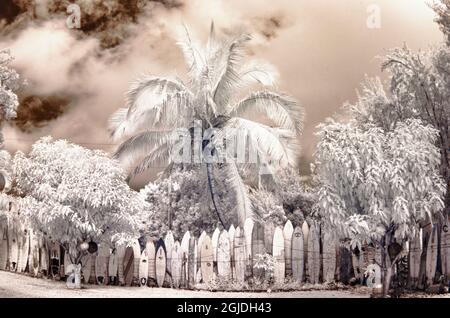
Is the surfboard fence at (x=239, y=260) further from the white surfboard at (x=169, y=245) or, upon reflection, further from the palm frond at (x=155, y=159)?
the palm frond at (x=155, y=159)

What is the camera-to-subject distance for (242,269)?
45.1ft

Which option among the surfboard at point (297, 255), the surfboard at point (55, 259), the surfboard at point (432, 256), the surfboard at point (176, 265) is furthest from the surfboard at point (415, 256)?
the surfboard at point (55, 259)

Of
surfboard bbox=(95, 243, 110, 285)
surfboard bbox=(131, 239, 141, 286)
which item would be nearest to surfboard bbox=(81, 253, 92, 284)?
surfboard bbox=(95, 243, 110, 285)

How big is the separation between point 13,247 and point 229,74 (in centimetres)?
689

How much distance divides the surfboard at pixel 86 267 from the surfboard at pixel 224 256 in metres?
3.03

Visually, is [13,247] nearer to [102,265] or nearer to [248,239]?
[102,265]

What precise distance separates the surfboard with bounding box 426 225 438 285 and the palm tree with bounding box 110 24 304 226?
437 centimetres

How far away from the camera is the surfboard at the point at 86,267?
1490cm

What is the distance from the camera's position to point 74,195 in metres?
13.7

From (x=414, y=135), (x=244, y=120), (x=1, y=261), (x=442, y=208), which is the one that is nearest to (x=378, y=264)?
(x=442, y=208)

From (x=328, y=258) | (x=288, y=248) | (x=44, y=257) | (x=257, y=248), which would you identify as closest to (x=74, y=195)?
A: (x=44, y=257)

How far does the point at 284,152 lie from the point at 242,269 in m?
3.27
